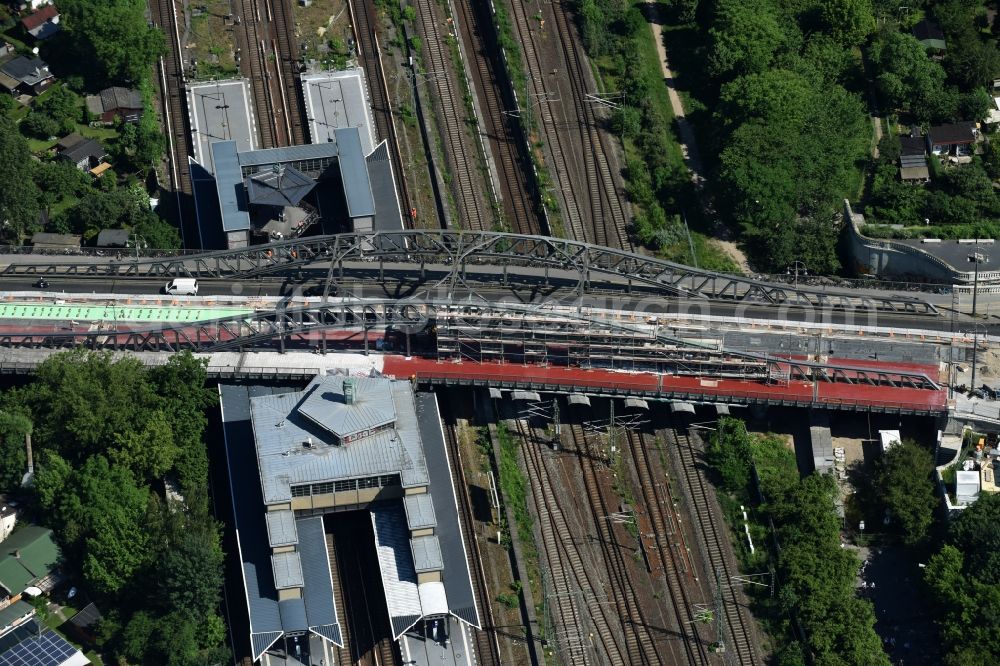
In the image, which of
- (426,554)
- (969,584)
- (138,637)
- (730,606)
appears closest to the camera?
(138,637)

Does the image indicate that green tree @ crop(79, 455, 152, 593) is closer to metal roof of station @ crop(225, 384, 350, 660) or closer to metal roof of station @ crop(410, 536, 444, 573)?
metal roof of station @ crop(225, 384, 350, 660)

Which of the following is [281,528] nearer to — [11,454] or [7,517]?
[7,517]

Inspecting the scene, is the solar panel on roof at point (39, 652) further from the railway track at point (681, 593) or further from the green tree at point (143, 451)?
the railway track at point (681, 593)

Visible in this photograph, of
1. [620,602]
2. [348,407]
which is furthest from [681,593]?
[348,407]

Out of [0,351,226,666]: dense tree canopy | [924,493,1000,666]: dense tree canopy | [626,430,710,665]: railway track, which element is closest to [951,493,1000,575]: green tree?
[924,493,1000,666]: dense tree canopy

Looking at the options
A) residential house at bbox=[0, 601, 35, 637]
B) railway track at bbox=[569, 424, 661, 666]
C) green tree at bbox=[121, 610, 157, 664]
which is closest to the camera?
green tree at bbox=[121, 610, 157, 664]

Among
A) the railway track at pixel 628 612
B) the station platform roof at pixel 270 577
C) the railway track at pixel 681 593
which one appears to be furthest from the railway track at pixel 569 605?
the station platform roof at pixel 270 577
